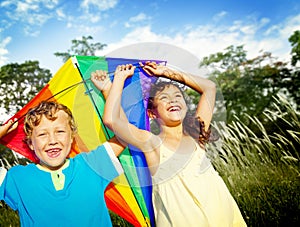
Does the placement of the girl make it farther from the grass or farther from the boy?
the grass

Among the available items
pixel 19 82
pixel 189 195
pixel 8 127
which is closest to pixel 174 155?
pixel 189 195

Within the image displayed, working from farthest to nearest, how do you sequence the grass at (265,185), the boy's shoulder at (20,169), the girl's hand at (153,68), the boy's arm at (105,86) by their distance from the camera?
1. the grass at (265,185)
2. the girl's hand at (153,68)
3. the boy's arm at (105,86)
4. the boy's shoulder at (20,169)

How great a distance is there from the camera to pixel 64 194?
6.15ft

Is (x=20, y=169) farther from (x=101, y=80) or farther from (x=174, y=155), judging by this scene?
(x=174, y=155)

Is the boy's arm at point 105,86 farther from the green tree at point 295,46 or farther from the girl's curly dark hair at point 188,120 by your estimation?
the green tree at point 295,46

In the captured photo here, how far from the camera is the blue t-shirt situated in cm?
183

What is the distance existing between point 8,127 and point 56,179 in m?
0.52

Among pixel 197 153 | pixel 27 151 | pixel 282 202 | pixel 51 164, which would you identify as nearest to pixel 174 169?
pixel 197 153

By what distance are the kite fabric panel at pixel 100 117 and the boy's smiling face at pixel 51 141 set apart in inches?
11.0

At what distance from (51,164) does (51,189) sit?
15 centimetres

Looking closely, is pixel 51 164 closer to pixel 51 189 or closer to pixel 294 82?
pixel 51 189

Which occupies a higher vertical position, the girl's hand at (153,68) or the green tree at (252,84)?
the green tree at (252,84)

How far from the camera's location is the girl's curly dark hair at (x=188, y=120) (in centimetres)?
211

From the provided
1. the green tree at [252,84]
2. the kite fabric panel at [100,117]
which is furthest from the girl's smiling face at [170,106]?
the green tree at [252,84]
